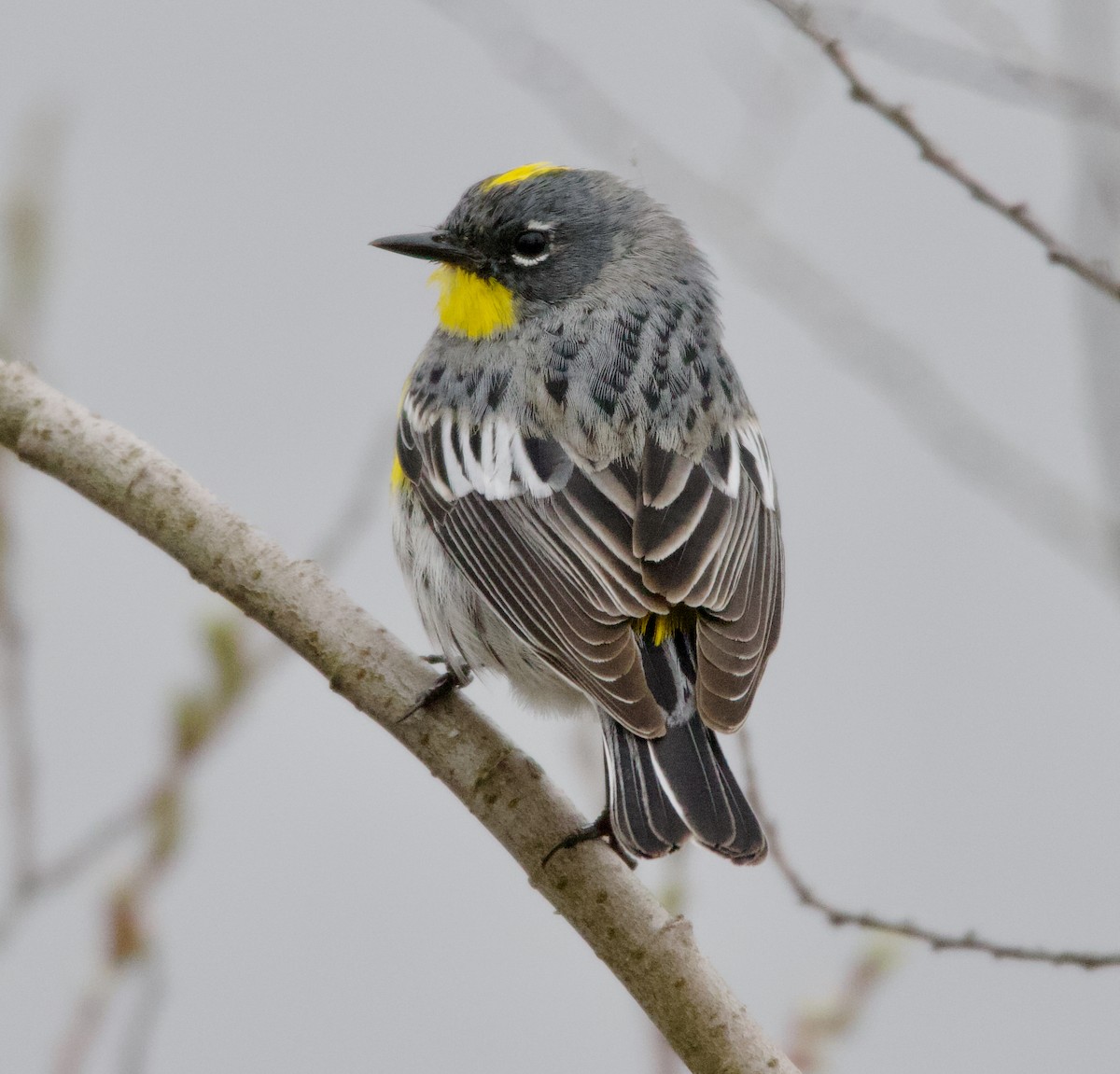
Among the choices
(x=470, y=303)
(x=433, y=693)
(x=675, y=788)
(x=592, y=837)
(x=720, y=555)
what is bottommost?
(x=592, y=837)

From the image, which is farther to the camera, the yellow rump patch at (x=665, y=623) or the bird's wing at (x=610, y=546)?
the yellow rump patch at (x=665, y=623)

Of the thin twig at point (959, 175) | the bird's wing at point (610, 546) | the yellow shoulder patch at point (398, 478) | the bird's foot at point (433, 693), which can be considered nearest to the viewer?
the thin twig at point (959, 175)

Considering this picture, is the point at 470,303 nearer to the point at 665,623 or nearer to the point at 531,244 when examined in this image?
the point at 531,244

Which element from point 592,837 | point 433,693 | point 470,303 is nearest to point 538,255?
point 470,303

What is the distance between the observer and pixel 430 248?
5.13m

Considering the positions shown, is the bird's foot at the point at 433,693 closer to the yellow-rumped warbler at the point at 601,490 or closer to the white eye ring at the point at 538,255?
the yellow-rumped warbler at the point at 601,490

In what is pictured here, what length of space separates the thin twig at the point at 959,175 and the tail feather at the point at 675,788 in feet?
4.71

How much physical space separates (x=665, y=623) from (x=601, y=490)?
523 mm

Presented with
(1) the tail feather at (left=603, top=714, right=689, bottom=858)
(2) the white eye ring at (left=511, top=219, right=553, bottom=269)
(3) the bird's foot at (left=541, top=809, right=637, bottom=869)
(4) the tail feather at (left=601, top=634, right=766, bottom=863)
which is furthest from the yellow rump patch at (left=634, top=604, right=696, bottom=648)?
(2) the white eye ring at (left=511, top=219, right=553, bottom=269)

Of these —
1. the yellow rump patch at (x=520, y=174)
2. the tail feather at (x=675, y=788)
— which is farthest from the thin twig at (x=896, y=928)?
the yellow rump patch at (x=520, y=174)

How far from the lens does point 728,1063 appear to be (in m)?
2.93

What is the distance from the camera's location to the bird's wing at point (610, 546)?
3707mm

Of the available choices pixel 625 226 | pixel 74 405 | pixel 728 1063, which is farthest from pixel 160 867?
pixel 625 226

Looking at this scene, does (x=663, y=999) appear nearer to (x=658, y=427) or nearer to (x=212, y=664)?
(x=212, y=664)
